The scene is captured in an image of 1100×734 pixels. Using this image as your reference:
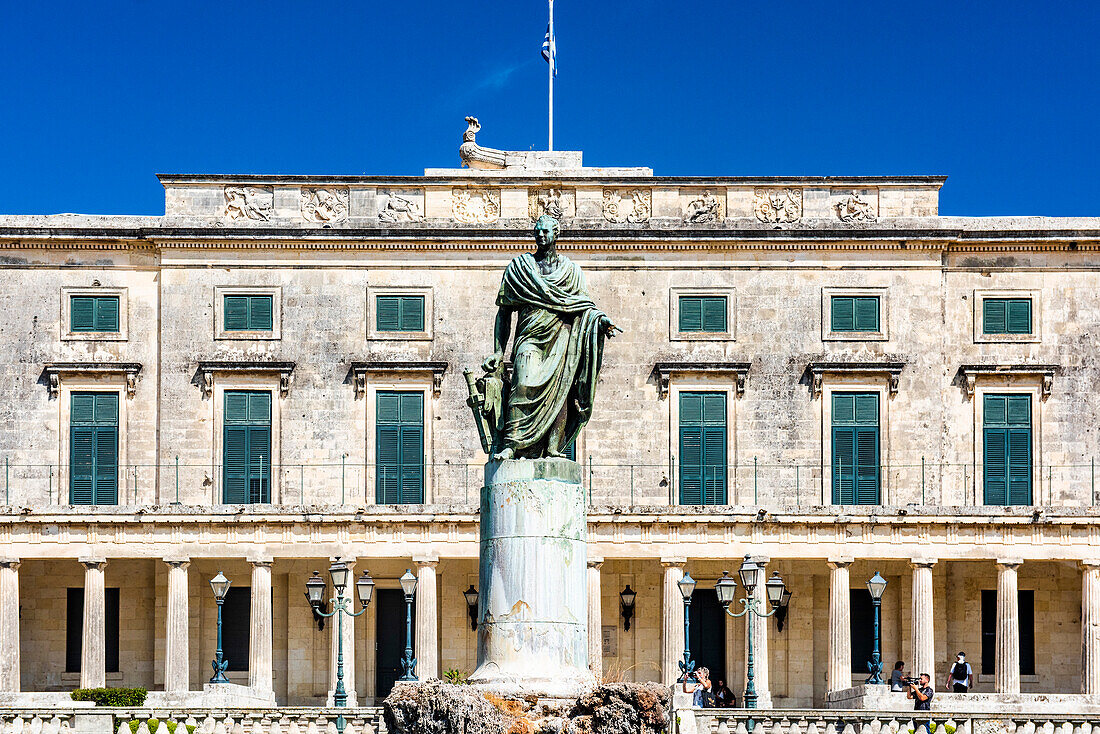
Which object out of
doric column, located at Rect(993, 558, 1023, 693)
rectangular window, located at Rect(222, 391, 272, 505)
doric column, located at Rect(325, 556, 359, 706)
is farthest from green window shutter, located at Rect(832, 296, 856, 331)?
rectangular window, located at Rect(222, 391, 272, 505)

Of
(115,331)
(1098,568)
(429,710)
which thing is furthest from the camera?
(115,331)

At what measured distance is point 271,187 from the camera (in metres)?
46.3

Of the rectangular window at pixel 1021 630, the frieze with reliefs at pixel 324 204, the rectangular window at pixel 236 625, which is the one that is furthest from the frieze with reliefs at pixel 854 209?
the rectangular window at pixel 236 625

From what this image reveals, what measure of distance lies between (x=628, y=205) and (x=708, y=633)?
10.2 meters

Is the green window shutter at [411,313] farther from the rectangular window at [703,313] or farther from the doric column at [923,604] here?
the doric column at [923,604]

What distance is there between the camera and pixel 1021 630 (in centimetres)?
4575

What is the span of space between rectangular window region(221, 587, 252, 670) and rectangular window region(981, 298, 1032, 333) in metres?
18.5

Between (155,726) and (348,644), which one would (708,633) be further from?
(155,726)

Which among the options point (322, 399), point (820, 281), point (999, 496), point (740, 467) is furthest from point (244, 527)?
point (999, 496)

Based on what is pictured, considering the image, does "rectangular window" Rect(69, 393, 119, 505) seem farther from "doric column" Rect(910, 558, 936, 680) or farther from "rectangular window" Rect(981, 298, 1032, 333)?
"rectangular window" Rect(981, 298, 1032, 333)

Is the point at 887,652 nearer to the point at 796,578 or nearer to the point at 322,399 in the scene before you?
the point at 796,578

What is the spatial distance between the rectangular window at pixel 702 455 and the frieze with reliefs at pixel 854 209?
18.1 ft

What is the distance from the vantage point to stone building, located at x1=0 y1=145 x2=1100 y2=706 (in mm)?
45312

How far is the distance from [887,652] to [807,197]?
35.5ft
